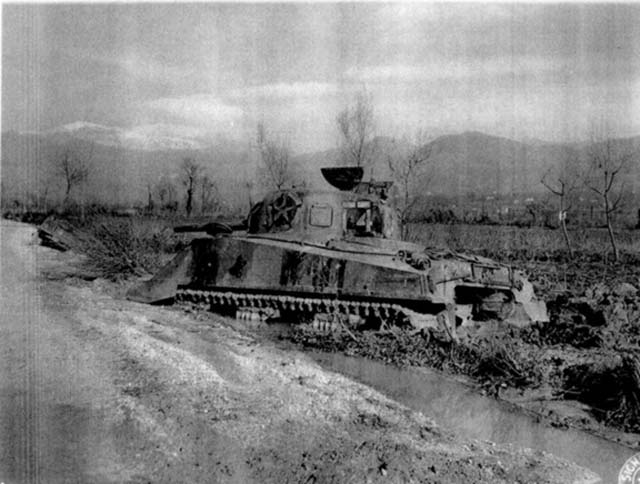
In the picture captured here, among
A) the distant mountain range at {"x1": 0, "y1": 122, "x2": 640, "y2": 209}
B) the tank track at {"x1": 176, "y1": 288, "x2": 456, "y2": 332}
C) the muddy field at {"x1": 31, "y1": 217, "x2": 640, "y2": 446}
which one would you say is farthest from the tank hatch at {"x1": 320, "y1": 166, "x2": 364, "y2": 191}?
the distant mountain range at {"x1": 0, "y1": 122, "x2": 640, "y2": 209}

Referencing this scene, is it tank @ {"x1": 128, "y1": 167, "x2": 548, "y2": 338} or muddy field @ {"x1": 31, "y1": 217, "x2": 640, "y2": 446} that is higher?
tank @ {"x1": 128, "y1": 167, "x2": 548, "y2": 338}

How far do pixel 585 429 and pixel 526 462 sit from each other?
4.28ft

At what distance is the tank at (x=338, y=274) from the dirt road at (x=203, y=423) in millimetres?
1586

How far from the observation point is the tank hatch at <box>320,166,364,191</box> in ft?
39.6

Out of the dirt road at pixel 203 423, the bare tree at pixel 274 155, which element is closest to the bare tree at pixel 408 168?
the bare tree at pixel 274 155

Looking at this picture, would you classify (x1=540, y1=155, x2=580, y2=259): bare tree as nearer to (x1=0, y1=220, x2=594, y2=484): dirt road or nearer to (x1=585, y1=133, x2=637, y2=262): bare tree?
(x1=585, y1=133, x2=637, y2=262): bare tree

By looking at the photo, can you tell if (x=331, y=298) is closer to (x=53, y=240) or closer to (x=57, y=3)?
(x=57, y=3)

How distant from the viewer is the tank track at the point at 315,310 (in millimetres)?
9000

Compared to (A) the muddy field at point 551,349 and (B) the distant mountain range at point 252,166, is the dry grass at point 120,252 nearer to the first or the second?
(A) the muddy field at point 551,349

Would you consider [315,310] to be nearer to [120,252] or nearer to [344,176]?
[344,176]

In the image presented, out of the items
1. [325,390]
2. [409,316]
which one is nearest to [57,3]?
[325,390]

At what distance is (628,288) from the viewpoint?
1347cm

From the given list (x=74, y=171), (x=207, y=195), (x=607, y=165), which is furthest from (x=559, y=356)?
(x=74, y=171)

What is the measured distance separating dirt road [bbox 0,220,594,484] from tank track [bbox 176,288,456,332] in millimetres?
1313
